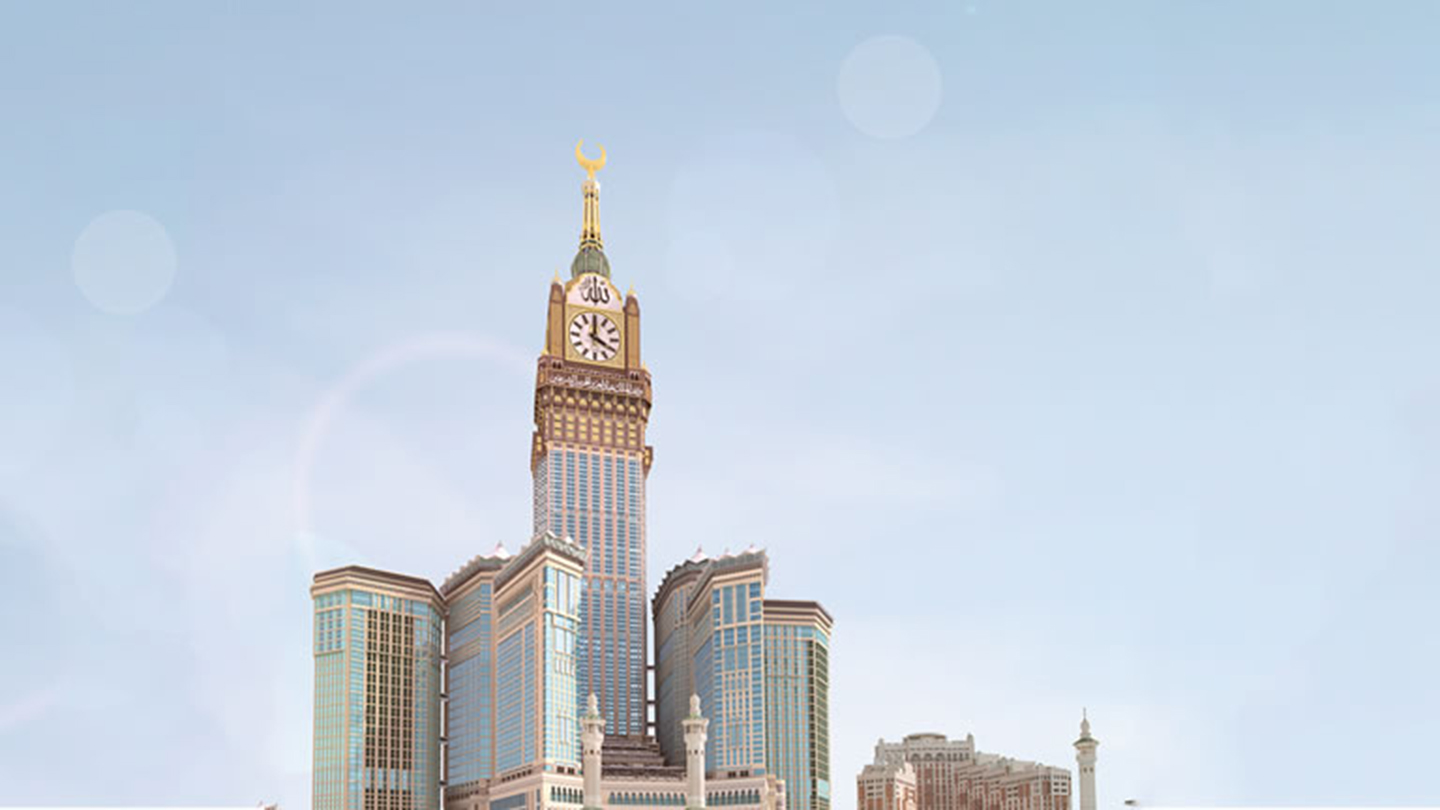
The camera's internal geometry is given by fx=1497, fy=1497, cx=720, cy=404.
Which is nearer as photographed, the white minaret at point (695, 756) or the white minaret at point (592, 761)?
the white minaret at point (695, 756)

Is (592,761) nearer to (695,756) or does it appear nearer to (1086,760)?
(695,756)

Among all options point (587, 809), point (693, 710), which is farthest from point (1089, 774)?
point (587, 809)

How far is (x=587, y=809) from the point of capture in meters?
150

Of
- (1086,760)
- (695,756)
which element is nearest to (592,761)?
(695,756)

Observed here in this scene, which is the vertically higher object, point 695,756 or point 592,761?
point 695,756

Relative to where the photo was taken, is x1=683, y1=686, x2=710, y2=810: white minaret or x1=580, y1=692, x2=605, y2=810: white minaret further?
x1=580, y1=692, x2=605, y2=810: white minaret

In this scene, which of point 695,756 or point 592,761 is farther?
point 592,761

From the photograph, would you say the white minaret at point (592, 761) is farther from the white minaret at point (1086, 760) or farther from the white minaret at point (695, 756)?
the white minaret at point (1086, 760)

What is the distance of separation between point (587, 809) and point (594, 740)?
40.0ft

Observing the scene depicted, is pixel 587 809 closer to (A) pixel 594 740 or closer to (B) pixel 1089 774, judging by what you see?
(A) pixel 594 740

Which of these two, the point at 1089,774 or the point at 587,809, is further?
the point at 1089,774

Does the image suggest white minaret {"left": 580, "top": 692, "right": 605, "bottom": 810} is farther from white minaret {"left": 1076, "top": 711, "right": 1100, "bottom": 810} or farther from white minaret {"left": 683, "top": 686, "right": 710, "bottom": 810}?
white minaret {"left": 1076, "top": 711, "right": 1100, "bottom": 810}

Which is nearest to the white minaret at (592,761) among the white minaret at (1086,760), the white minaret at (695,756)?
the white minaret at (695,756)

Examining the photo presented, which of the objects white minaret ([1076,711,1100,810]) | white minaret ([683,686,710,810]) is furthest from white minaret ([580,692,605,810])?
white minaret ([1076,711,1100,810])
